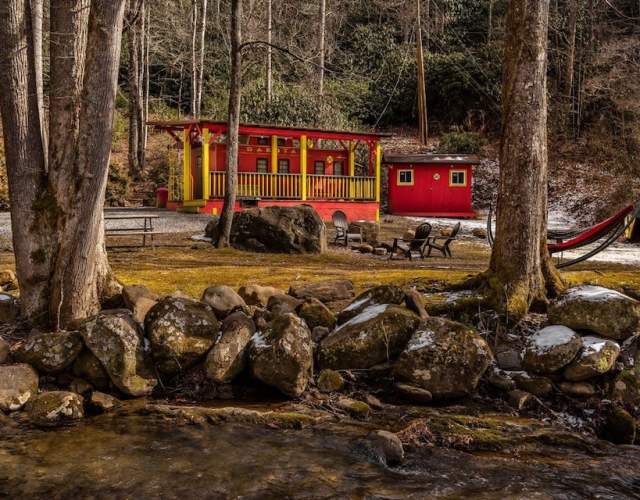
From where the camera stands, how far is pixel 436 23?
37531 millimetres

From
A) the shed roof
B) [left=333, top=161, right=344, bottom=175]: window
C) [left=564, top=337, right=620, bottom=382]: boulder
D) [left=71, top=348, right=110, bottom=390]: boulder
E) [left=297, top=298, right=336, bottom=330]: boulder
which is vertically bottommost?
[left=71, top=348, right=110, bottom=390]: boulder

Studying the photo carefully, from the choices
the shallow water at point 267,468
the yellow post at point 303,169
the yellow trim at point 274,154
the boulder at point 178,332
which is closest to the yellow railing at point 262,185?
the yellow post at point 303,169

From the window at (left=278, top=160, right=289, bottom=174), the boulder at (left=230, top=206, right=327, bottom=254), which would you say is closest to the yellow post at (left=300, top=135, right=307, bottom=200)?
the window at (left=278, top=160, right=289, bottom=174)

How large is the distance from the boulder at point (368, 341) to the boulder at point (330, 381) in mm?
147

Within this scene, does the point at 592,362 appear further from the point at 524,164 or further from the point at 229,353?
the point at 229,353

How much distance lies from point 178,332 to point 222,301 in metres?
0.77

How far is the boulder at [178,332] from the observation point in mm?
5242

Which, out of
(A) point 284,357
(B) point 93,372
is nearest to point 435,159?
(A) point 284,357

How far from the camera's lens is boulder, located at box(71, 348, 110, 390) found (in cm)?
510

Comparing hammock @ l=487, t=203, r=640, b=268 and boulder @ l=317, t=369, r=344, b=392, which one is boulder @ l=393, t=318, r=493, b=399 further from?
hammock @ l=487, t=203, r=640, b=268

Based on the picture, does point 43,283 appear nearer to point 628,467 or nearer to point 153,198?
point 628,467

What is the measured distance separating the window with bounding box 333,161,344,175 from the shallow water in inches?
763

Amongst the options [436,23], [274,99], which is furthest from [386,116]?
[274,99]

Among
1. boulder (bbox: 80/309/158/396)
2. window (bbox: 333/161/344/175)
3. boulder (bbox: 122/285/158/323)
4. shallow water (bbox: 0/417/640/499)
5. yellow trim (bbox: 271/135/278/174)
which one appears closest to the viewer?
shallow water (bbox: 0/417/640/499)
